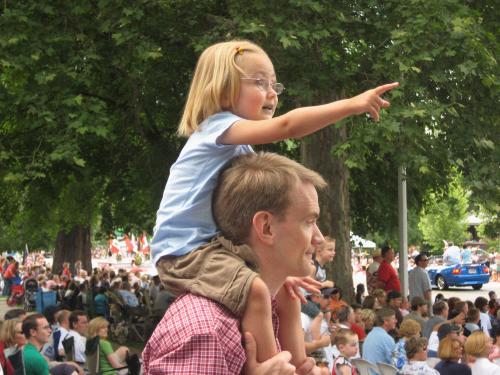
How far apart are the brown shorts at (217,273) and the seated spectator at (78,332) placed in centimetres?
946

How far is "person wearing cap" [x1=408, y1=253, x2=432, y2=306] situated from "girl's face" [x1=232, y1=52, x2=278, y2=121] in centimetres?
1356

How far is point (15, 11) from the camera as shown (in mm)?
14070

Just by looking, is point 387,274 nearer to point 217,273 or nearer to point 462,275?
point 217,273

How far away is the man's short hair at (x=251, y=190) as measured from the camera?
1809 millimetres

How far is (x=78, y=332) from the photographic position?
11789mm

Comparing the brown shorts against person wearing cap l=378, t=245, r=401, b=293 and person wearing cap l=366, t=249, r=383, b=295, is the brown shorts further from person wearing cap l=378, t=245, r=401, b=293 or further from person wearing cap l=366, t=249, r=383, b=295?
person wearing cap l=378, t=245, r=401, b=293

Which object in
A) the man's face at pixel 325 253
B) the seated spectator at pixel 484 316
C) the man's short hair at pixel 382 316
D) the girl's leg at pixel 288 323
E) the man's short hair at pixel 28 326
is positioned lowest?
the seated spectator at pixel 484 316

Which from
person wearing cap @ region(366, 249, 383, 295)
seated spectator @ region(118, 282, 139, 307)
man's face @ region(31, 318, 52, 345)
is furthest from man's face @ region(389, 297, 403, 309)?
seated spectator @ region(118, 282, 139, 307)

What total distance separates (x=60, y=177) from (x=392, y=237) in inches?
334

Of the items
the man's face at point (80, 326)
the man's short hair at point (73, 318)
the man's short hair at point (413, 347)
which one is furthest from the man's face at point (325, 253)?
the man's short hair at point (73, 318)

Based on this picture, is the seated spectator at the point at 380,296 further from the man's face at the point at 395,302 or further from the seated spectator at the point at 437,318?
the seated spectator at the point at 437,318

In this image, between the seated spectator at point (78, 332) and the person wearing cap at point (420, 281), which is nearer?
the seated spectator at point (78, 332)

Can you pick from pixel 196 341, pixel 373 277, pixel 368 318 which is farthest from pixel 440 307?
pixel 196 341

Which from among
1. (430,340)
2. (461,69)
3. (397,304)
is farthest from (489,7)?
(430,340)
